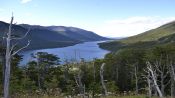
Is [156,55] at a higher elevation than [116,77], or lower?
higher

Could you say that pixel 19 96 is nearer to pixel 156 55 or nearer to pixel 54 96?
pixel 54 96

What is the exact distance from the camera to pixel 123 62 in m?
96.8

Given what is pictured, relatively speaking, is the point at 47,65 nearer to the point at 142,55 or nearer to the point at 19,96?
the point at 142,55

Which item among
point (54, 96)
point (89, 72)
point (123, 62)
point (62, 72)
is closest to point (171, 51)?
point (123, 62)

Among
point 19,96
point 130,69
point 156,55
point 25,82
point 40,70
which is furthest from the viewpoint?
point 130,69

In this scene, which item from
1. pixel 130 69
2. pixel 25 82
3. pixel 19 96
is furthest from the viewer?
pixel 130 69

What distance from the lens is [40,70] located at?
7988 cm

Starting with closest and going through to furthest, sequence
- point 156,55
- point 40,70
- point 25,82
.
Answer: point 25,82, point 40,70, point 156,55

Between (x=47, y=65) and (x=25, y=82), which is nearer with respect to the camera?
(x=25, y=82)

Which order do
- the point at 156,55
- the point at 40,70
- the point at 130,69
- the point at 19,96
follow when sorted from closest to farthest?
the point at 19,96 → the point at 40,70 → the point at 156,55 → the point at 130,69

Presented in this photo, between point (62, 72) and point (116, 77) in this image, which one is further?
point (116, 77)

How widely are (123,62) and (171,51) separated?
1398 centimetres

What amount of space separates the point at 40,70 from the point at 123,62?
26.6 meters

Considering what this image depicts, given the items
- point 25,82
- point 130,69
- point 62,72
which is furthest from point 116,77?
point 25,82
